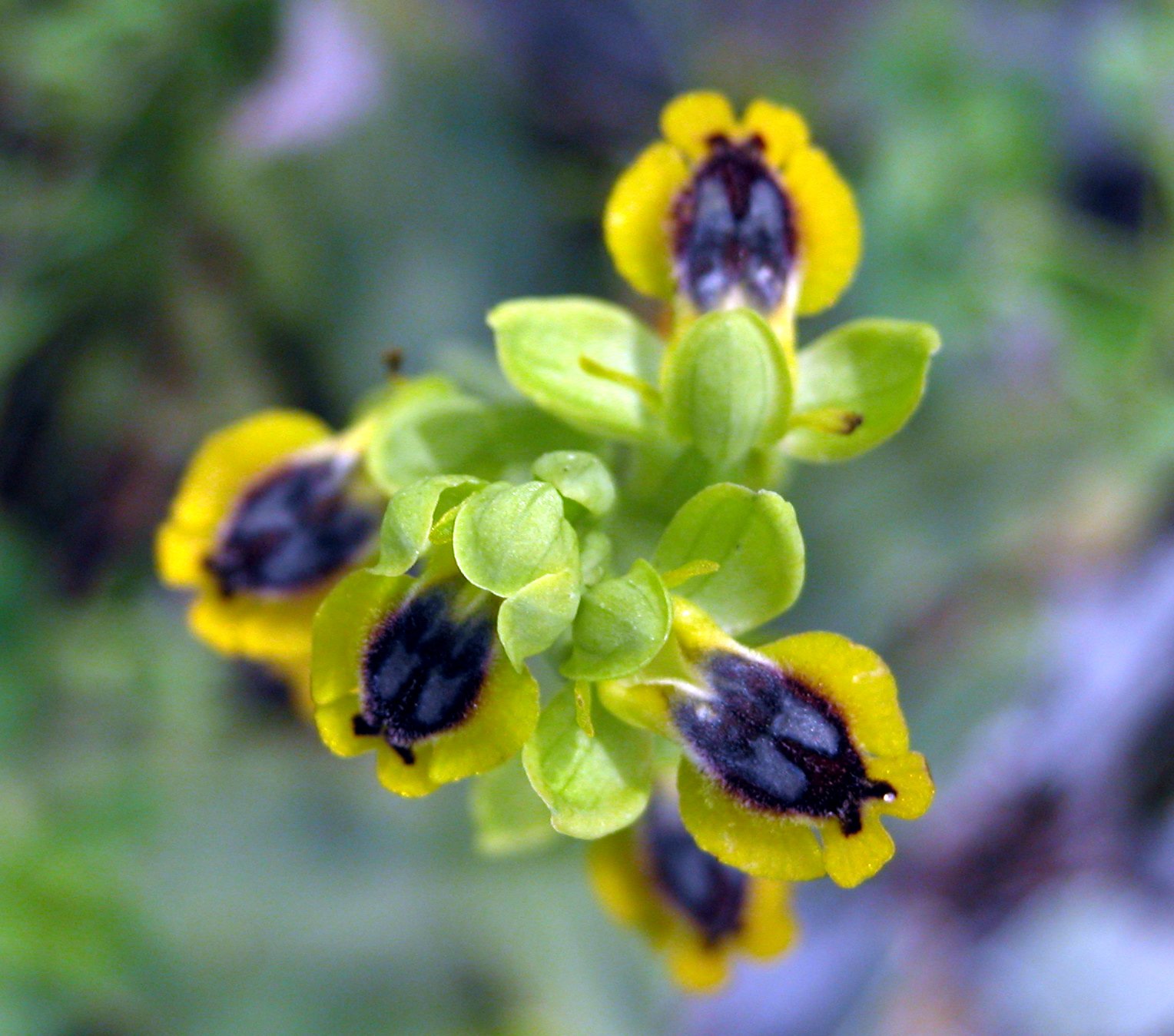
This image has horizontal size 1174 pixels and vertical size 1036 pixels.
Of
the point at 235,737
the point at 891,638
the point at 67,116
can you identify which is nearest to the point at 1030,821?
the point at 891,638

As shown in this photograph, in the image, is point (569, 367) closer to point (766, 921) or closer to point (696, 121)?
point (696, 121)

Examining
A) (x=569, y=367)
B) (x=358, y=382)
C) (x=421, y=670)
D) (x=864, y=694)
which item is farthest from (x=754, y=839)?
(x=358, y=382)

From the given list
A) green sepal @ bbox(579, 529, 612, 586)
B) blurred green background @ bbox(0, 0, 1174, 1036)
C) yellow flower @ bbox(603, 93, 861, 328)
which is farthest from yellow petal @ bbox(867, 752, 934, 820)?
blurred green background @ bbox(0, 0, 1174, 1036)

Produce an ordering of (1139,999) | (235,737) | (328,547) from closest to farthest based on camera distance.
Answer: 1. (328,547)
2. (235,737)
3. (1139,999)

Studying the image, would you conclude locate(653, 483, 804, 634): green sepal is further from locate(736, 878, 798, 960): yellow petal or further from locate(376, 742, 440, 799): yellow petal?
locate(736, 878, 798, 960): yellow petal

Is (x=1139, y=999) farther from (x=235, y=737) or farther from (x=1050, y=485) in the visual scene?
(x=235, y=737)

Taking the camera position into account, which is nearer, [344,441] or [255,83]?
[344,441]

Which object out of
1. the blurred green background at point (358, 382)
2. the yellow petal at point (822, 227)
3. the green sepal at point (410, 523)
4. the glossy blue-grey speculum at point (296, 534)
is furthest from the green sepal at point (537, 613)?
the blurred green background at point (358, 382)
